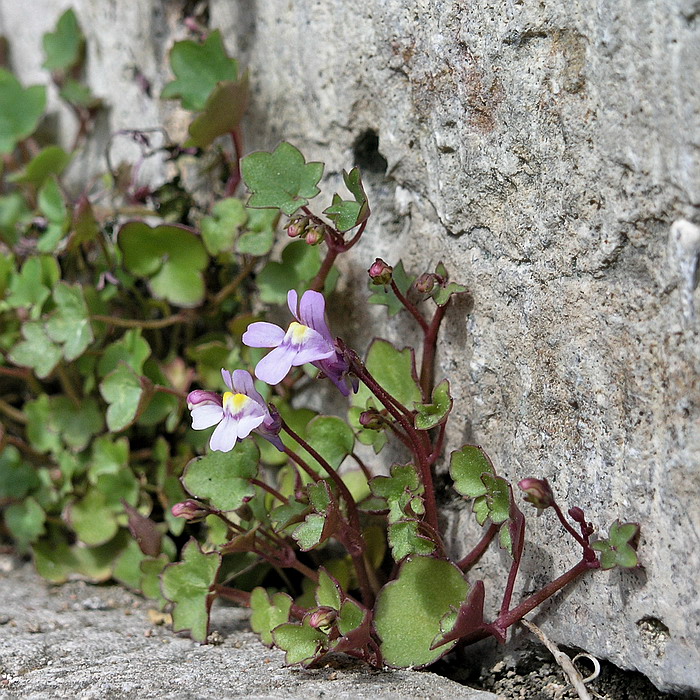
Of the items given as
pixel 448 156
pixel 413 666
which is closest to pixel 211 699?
pixel 413 666

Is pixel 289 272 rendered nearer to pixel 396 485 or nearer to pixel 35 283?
pixel 396 485

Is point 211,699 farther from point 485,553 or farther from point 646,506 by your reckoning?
point 646,506

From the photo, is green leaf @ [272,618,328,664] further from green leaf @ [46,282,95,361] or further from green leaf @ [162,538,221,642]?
green leaf @ [46,282,95,361]

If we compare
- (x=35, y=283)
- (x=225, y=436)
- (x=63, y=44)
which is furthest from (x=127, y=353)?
(x=63, y=44)

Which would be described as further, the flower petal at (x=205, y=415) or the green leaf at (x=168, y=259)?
the green leaf at (x=168, y=259)

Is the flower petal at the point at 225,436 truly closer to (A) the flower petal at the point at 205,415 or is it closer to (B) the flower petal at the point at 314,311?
(A) the flower petal at the point at 205,415

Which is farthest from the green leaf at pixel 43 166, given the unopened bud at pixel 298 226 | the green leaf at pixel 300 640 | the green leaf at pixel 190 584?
the green leaf at pixel 300 640

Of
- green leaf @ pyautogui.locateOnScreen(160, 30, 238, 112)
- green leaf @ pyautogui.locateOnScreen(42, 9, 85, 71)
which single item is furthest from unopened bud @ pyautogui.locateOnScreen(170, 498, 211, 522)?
green leaf @ pyautogui.locateOnScreen(42, 9, 85, 71)
